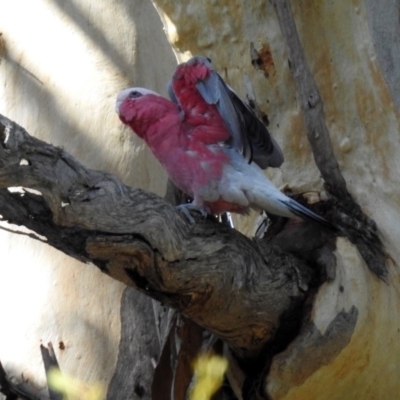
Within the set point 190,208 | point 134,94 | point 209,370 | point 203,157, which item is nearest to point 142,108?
point 134,94

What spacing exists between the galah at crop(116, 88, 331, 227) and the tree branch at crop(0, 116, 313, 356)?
0.11 m

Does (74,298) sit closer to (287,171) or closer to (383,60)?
(287,171)

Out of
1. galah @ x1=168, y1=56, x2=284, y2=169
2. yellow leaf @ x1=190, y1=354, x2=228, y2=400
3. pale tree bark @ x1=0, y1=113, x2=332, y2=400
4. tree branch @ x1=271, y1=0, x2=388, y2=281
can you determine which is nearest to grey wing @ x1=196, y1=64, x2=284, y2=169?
galah @ x1=168, y1=56, x2=284, y2=169

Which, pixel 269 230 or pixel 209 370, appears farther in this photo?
pixel 269 230

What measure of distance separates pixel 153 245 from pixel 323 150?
0.53m

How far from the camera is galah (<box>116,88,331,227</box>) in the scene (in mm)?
1697

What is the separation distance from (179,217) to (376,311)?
45 centimetres

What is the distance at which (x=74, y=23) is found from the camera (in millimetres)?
2352

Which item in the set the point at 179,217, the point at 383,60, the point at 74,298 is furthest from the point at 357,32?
the point at 74,298

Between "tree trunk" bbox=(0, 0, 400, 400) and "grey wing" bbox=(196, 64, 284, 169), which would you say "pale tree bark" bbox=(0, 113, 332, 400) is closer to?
"tree trunk" bbox=(0, 0, 400, 400)

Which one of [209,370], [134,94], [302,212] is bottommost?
[209,370]

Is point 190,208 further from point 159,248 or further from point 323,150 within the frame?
point 323,150

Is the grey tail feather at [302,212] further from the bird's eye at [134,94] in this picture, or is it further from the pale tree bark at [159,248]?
the bird's eye at [134,94]

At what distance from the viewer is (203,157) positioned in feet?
5.73
